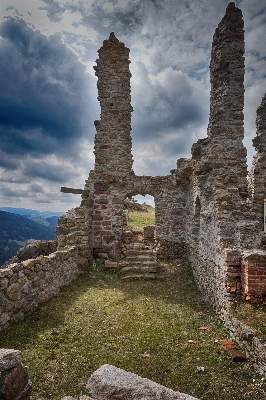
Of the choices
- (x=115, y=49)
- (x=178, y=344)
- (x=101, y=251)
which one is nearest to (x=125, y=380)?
Answer: (x=178, y=344)

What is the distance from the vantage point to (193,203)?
36.2 feet

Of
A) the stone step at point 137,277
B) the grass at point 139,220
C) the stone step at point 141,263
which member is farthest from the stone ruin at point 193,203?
the grass at point 139,220

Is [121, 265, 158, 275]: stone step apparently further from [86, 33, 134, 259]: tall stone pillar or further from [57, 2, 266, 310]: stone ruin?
[86, 33, 134, 259]: tall stone pillar

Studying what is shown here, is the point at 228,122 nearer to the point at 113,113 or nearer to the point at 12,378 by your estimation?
the point at 113,113

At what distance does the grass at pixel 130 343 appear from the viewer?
400 centimetres

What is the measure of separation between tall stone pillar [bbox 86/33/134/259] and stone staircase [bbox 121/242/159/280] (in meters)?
1.01

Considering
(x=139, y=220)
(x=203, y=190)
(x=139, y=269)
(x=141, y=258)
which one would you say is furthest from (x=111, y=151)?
(x=139, y=220)

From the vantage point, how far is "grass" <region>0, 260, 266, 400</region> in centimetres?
400

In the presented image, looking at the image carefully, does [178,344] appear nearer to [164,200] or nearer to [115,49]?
[164,200]

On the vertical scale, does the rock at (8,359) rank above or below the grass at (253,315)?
above

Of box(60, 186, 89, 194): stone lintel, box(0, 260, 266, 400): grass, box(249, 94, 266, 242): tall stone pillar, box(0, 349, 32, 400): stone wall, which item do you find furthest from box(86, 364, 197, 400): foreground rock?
box(60, 186, 89, 194): stone lintel

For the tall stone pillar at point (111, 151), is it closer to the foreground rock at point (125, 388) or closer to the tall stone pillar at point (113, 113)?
the tall stone pillar at point (113, 113)

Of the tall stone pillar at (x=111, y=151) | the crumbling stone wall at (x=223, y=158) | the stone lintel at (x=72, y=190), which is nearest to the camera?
the crumbling stone wall at (x=223, y=158)

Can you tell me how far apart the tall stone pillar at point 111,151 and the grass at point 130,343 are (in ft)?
16.2
